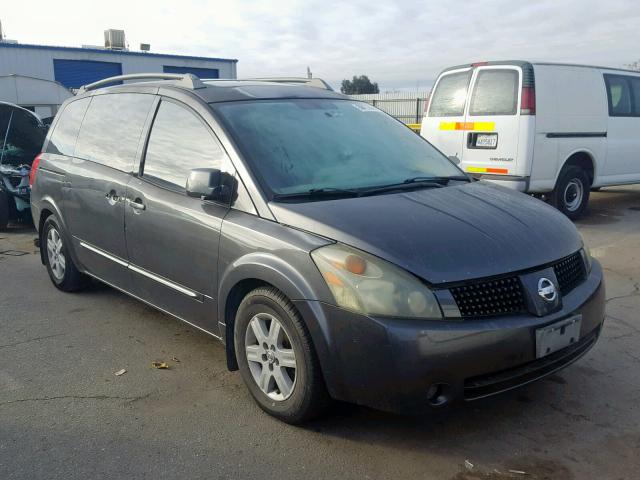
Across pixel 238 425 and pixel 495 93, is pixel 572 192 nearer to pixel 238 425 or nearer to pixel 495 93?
pixel 495 93

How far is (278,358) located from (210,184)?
1.01 m

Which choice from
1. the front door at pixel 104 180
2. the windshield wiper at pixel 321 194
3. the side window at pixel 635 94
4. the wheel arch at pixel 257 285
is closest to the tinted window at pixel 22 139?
the front door at pixel 104 180

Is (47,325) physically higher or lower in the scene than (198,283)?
lower

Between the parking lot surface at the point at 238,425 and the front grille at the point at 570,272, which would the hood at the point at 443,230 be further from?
the parking lot surface at the point at 238,425

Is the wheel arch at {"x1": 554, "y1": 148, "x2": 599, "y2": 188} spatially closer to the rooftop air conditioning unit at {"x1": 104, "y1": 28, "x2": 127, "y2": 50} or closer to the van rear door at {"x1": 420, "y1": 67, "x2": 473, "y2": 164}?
the van rear door at {"x1": 420, "y1": 67, "x2": 473, "y2": 164}

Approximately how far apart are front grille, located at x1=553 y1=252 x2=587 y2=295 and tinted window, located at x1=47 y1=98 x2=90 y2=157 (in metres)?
3.94

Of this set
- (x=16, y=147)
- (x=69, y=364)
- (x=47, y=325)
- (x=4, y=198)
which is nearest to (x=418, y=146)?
(x=69, y=364)

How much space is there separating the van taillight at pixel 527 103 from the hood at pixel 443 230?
15.8 feet

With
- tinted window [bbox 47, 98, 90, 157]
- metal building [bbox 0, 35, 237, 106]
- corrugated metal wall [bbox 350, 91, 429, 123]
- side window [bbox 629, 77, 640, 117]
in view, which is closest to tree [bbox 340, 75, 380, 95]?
metal building [bbox 0, 35, 237, 106]

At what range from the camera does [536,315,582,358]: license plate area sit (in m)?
2.97

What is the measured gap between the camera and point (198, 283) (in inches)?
148

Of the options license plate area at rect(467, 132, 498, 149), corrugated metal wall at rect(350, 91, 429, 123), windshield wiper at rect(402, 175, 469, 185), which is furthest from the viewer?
corrugated metal wall at rect(350, 91, 429, 123)

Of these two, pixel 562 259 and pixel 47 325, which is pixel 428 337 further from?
pixel 47 325

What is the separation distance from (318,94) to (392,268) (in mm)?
2001
